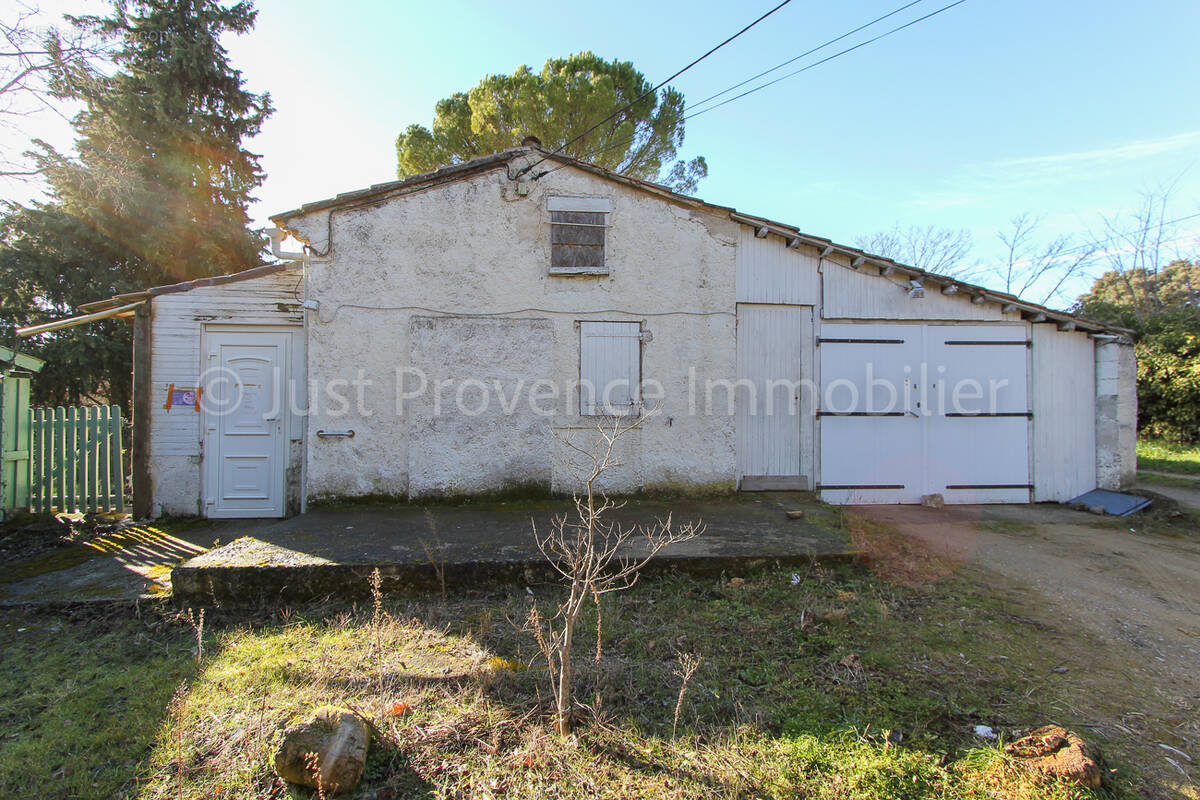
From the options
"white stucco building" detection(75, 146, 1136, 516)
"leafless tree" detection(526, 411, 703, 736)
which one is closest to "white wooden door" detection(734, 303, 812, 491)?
"white stucco building" detection(75, 146, 1136, 516)

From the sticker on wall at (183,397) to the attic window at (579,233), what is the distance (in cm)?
444

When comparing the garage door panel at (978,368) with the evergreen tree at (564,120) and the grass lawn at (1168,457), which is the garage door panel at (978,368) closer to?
the grass lawn at (1168,457)

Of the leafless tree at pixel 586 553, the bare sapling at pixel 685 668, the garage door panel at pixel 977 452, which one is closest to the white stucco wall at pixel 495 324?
the leafless tree at pixel 586 553

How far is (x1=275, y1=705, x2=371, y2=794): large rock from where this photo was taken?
2.19m

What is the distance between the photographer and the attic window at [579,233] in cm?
625

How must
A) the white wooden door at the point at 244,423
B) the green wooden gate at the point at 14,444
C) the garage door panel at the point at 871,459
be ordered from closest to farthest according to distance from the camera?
the green wooden gate at the point at 14,444 < the white wooden door at the point at 244,423 < the garage door panel at the point at 871,459

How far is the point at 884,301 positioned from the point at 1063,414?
285 cm

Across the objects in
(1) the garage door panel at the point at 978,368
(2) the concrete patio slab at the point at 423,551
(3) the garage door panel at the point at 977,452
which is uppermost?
(1) the garage door panel at the point at 978,368

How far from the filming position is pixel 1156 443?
12.5 m

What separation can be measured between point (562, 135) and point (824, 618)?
1157 centimetres

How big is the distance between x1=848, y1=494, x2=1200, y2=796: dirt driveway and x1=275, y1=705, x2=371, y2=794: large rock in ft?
11.1

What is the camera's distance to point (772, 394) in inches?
266

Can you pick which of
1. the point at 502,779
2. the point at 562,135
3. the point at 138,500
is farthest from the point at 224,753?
the point at 562,135

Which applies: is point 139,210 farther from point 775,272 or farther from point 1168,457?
point 1168,457
